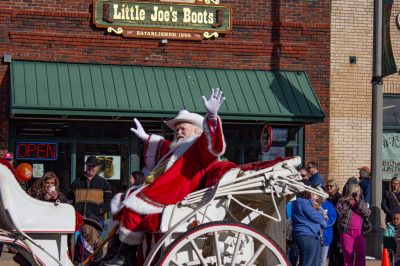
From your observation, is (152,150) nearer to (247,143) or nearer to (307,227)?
(307,227)

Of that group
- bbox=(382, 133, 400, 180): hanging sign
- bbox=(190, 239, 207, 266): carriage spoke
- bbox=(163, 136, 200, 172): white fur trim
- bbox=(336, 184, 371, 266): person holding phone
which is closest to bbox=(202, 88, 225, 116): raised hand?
bbox=(163, 136, 200, 172): white fur trim

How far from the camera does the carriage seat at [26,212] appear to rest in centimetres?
744

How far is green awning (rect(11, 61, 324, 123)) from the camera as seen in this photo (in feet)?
53.8

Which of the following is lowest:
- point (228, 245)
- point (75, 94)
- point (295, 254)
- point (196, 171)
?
point (295, 254)

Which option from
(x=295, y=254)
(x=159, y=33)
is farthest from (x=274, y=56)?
(x=295, y=254)

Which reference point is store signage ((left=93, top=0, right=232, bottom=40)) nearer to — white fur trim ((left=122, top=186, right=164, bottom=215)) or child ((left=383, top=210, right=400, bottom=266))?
child ((left=383, top=210, right=400, bottom=266))

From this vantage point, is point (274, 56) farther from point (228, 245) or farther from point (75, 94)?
point (228, 245)

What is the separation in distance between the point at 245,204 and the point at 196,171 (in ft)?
1.87

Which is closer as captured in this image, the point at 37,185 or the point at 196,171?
the point at 196,171

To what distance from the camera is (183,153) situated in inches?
323

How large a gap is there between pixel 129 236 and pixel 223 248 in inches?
33.7

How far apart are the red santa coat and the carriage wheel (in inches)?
19.8

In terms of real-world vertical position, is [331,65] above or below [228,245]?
above

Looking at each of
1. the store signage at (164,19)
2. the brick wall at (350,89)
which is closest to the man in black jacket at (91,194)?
the store signage at (164,19)
